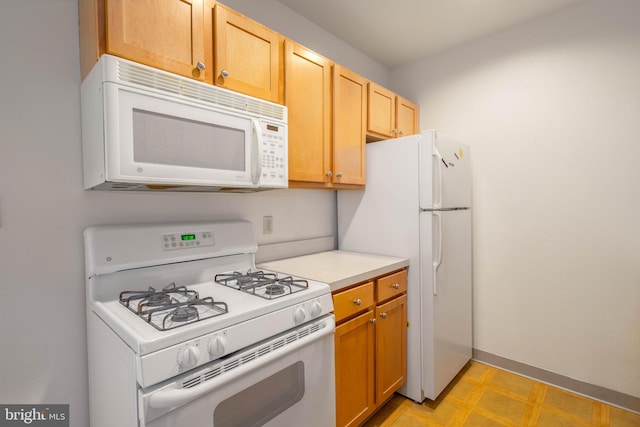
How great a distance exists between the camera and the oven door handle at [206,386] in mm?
825

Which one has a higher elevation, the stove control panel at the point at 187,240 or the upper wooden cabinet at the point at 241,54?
the upper wooden cabinet at the point at 241,54

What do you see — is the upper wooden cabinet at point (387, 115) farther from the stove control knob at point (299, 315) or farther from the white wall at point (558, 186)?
the stove control knob at point (299, 315)

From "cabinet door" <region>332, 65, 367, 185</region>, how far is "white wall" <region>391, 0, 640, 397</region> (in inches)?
36.6

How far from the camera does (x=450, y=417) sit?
186 centimetres

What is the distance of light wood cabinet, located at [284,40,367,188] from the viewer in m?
1.72

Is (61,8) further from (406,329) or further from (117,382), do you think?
(406,329)

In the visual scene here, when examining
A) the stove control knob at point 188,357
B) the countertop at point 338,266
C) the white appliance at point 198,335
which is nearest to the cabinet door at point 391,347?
the countertop at point 338,266

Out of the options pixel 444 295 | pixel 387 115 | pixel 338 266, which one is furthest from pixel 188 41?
pixel 444 295

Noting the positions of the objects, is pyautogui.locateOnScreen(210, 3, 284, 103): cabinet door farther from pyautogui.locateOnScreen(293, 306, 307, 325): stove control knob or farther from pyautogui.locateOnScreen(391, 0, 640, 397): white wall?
pyautogui.locateOnScreen(391, 0, 640, 397): white wall

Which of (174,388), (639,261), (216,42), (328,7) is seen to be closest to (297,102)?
(216,42)

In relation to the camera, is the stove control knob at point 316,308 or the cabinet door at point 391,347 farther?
the cabinet door at point 391,347

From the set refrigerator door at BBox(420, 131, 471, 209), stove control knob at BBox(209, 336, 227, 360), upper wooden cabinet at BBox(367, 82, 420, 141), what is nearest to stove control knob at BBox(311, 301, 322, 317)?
stove control knob at BBox(209, 336, 227, 360)

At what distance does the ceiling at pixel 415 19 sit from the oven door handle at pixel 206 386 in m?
2.06

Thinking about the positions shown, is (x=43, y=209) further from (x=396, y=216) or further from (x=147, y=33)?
(x=396, y=216)
